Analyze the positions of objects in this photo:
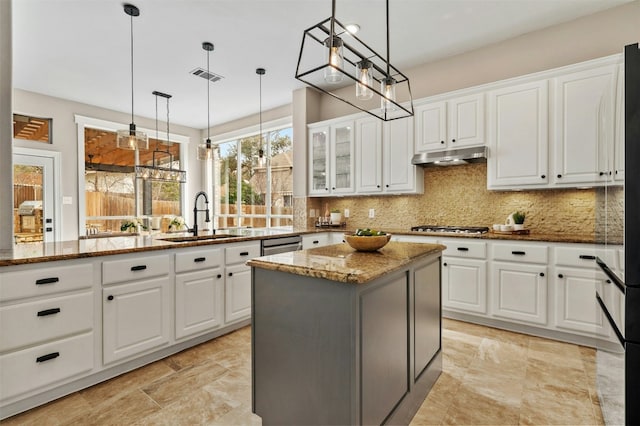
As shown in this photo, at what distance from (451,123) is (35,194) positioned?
6150 mm

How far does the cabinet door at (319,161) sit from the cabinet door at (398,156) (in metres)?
0.96

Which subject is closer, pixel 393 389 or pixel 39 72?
pixel 393 389

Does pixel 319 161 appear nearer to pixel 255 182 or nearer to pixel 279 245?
pixel 279 245

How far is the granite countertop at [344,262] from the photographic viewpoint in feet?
4.78

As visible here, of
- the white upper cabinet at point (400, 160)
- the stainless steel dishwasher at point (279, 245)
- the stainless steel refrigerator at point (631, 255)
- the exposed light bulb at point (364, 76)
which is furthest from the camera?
the white upper cabinet at point (400, 160)

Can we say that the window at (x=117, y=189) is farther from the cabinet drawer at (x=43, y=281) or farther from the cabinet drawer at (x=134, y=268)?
the cabinet drawer at (x=43, y=281)

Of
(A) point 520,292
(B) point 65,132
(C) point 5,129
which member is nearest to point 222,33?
(C) point 5,129

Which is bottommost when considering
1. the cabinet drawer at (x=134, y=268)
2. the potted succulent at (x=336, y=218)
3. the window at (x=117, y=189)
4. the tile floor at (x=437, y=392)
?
the tile floor at (x=437, y=392)

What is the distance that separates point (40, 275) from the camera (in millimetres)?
2037

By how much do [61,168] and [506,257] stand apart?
652cm

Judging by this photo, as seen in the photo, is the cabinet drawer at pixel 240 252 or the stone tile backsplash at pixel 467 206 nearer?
the cabinet drawer at pixel 240 252

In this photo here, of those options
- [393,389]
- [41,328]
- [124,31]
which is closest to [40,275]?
[41,328]

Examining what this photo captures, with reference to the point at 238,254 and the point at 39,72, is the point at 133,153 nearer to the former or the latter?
the point at 39,72

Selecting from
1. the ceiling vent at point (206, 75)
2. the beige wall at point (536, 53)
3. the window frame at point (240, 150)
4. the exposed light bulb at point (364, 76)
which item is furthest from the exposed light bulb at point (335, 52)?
the window frame at point (240, 150)
